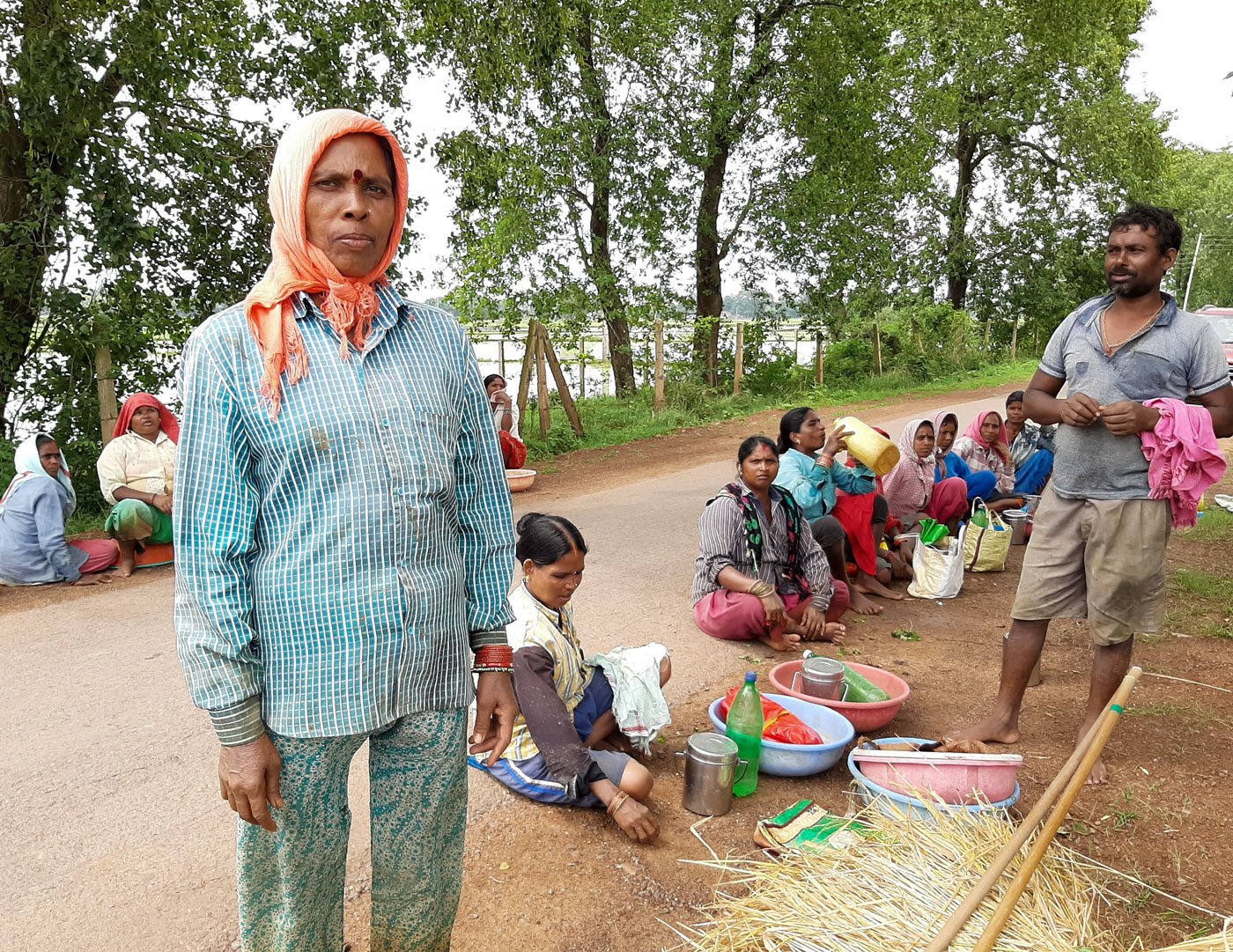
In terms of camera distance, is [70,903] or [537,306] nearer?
[70,903]

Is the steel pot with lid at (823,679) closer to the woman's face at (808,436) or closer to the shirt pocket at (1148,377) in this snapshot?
the shirt pocket at (1148,377)

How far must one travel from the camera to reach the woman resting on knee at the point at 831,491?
5.47 meters

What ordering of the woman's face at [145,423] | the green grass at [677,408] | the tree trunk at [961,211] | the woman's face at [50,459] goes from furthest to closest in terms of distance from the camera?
the tree trunk at [961,211], the green grass at [677,408], the woman's face at [145,423], the woman's face at [50,459]

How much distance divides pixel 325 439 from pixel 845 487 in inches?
183

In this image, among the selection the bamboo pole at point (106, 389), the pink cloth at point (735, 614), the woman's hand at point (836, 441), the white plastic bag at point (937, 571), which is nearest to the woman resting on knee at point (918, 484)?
the white plastic bag at point (937, 571)

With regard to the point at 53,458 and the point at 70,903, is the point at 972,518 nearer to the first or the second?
the point at 70,903

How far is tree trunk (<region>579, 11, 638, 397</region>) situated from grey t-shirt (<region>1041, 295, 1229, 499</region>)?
11.8 metres

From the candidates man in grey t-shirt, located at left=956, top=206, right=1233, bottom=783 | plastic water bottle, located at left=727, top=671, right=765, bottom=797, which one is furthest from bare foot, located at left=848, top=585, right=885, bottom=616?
plastic water bottle, located at left=727, top=671, right=765, bottom=797

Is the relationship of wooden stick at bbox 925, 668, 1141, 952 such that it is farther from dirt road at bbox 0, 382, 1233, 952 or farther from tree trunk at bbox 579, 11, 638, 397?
tree trunk at bbox 579, 11, 638, 397

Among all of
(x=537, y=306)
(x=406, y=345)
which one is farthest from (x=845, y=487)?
(x=537, y=306)

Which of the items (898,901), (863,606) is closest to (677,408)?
(863,606)

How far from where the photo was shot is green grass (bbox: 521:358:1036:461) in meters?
11.5

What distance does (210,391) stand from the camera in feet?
4.99

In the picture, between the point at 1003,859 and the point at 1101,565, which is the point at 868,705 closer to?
the point at 1101,565
